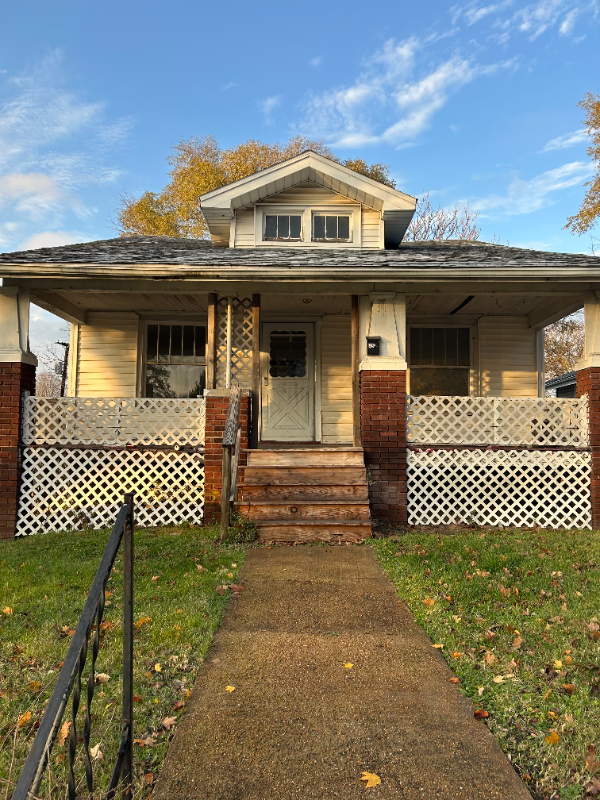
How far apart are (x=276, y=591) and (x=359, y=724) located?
7.57ft

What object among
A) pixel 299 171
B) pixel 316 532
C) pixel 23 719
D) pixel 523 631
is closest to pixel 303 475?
pixel 316 532

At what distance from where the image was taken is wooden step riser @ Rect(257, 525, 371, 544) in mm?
7242

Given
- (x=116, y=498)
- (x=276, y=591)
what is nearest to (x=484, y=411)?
(x=276, y=591)

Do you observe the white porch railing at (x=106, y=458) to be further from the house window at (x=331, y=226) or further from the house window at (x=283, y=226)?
the house window at (x=331, y=226)

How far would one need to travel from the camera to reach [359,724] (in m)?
2.98

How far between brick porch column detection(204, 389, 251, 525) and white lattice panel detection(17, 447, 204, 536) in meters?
0.23

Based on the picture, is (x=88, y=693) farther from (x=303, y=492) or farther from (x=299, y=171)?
(x=299, y=171)

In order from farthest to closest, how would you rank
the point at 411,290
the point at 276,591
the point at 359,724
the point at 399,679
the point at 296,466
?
the point at 411,290, the point at 296,466, the point at 276,591, the point at 399,679, the point at 359,724

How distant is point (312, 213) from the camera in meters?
10.6

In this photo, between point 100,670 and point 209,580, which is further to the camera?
point 209,580

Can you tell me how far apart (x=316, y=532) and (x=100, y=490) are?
378 centimetres

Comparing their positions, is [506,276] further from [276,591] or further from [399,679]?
[399,679]

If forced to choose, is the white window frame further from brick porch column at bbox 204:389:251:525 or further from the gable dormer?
brick porch column at bbox 204:389:251:525

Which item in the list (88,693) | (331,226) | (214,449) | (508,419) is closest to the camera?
(88,693)
